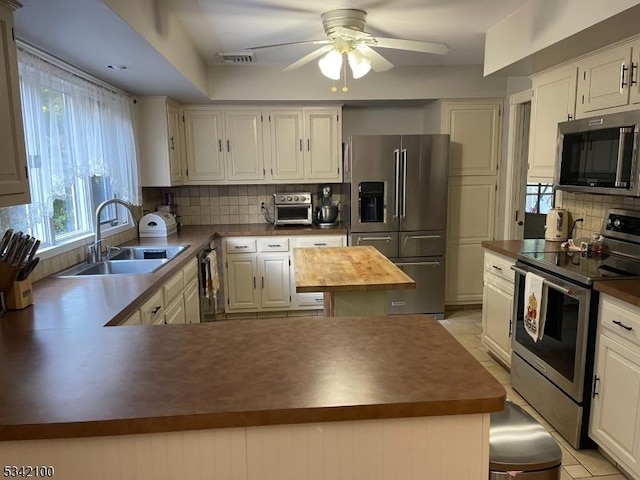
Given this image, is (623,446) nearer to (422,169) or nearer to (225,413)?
(225,413)

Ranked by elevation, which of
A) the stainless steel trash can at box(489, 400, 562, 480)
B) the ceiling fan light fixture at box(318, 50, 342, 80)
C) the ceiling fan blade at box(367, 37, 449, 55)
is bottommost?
the stainless steel trash can at box(489, 400, 562, 480)

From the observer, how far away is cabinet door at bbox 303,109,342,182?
4.41 meters

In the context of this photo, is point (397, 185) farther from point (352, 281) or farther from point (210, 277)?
point (352, 281)

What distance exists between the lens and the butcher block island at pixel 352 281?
2.11 meters

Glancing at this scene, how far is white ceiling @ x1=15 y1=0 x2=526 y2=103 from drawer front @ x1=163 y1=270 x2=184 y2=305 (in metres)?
1.33

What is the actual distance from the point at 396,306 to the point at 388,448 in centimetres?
334

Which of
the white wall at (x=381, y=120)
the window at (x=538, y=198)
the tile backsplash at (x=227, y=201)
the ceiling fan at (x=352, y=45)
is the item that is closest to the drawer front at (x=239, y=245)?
the tile backsplash at (x=227, y=201)

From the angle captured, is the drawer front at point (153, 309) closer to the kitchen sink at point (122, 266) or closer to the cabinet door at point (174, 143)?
the kitchen sink at point (122, 266)

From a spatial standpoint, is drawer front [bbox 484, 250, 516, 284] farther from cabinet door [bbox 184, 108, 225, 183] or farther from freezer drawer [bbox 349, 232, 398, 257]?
cabinet door [bbox 184, 108, 225, 183]

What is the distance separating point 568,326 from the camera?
225cm

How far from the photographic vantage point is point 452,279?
14.6ft

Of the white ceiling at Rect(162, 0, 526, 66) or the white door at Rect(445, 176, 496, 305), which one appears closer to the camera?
the white ceiling at Rect(162, 0, 526, 66)

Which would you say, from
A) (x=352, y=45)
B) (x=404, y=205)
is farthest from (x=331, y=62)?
(x=404, y=205)

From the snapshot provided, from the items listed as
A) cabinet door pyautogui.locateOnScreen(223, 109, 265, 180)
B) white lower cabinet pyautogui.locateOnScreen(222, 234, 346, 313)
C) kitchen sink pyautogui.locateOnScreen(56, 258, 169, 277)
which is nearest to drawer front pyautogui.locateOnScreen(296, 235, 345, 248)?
white lower cabinet pyautogui.locateOnScreen(222, 234, 346, 313)
